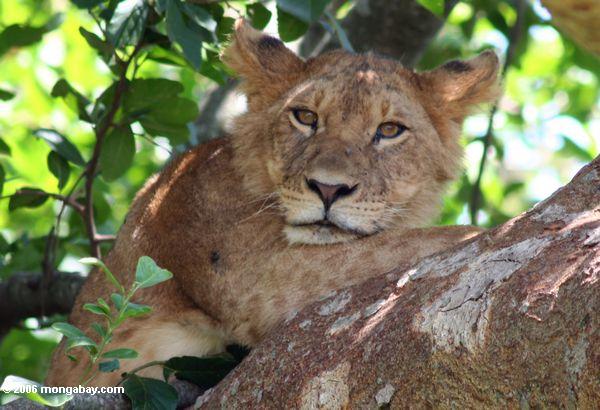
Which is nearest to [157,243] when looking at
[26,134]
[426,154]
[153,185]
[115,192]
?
[153,185]

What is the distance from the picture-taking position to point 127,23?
18.0ft

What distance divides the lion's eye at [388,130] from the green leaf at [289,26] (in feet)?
2.38

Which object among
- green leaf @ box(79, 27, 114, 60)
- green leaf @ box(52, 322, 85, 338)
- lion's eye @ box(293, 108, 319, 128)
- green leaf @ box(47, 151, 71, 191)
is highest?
green leaf @ box(79, 27, 114, 60)

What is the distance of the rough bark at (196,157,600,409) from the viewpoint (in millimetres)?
3119

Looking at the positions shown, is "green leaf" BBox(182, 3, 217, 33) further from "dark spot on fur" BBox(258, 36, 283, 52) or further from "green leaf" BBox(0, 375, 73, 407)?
"green leaf" BBox(0, 375, 73, 407)

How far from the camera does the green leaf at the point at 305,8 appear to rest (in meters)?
4.70

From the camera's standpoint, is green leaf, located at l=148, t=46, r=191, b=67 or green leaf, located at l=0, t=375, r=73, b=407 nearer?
green leaf, located at l=0, t=375, r=73, b=407

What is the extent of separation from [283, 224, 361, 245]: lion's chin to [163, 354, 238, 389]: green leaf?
829 millimetres

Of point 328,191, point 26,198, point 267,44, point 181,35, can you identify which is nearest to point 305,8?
point 181,35

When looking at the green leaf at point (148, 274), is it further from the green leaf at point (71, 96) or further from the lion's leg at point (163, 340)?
the green leaf at point (71, 96)

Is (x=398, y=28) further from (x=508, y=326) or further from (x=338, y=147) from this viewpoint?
(x=508, y=326)

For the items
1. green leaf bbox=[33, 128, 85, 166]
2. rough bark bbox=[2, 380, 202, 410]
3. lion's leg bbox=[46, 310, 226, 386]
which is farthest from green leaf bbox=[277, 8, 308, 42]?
rough bark bbox=[2, 380, 202, 410]

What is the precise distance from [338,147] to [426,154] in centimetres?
70

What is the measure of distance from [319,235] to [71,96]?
211 cm
